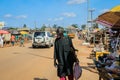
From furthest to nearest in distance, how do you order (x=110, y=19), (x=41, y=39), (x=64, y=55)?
(x=41, y=39)
(x=110, y=19)
(x=64, y=55)

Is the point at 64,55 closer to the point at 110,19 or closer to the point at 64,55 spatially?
the point at 64,55

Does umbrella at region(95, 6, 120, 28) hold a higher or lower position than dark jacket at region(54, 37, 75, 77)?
higher

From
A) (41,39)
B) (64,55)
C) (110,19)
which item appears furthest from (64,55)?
(41,39)

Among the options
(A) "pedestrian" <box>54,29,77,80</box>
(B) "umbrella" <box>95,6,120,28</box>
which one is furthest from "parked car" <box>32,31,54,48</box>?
(A) "pedestrian" <box>54,29,77,80</box>

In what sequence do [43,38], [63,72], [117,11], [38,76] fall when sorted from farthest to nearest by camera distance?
[43,38], [38,76], [117,11], [63,72]

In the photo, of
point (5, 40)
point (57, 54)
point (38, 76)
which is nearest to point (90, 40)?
point (5, 40)

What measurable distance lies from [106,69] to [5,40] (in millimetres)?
43855

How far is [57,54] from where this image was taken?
8.83 m

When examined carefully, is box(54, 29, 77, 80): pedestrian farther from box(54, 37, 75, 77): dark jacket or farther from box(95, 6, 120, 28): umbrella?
box(95, 6, 120, 28): umbrella

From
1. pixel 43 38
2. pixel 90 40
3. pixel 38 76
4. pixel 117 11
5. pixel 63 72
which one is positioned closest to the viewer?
pixel 63 72

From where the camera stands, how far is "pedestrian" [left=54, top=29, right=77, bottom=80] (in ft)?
28.4

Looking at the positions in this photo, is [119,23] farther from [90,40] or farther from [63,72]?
[90,40]

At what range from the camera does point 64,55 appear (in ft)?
28.6

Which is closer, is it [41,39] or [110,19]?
[110,19]
